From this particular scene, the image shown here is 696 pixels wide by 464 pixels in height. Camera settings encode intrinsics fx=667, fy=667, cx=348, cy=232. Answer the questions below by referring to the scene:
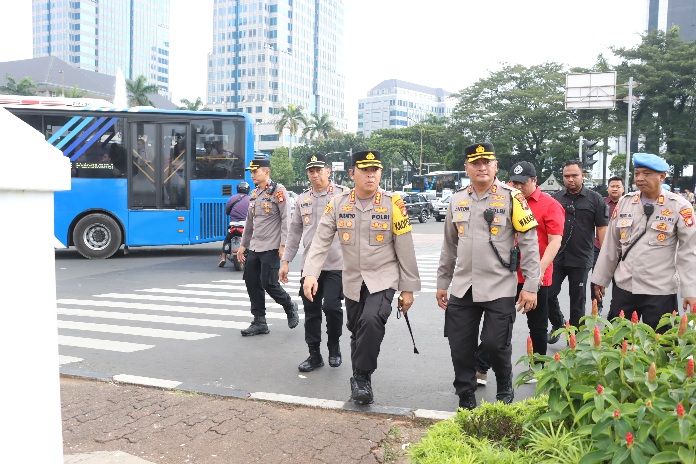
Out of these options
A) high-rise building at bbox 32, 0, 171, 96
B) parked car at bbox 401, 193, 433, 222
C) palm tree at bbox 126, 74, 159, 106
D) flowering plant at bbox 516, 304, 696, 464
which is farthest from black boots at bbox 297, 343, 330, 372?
high-rise building at bbox 32, 0, 171, 96

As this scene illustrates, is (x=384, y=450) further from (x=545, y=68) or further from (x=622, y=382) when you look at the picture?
(x=545, y=68)

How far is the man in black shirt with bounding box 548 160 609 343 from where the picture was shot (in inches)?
264

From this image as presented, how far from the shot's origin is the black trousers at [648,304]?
15.7ft

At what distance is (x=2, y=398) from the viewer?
1709 millimetres

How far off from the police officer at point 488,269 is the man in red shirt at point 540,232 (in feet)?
2.82

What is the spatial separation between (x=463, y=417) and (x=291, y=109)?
85925 mm

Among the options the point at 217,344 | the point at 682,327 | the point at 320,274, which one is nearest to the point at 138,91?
the point at 217,344

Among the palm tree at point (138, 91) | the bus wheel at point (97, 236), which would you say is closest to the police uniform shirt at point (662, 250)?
the bus wheel at point (97, 236)

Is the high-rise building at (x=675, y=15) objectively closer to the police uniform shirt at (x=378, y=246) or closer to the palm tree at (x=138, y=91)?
the palm tree at (x=138, y=91)

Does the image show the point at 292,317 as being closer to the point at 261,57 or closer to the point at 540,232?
the point at 540,232

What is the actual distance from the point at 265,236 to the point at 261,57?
130 meters

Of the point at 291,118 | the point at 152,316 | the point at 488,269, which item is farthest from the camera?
the point at 291,118

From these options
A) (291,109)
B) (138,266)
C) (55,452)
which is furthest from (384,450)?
(291,109)

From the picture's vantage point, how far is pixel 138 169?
14789 millimetres
